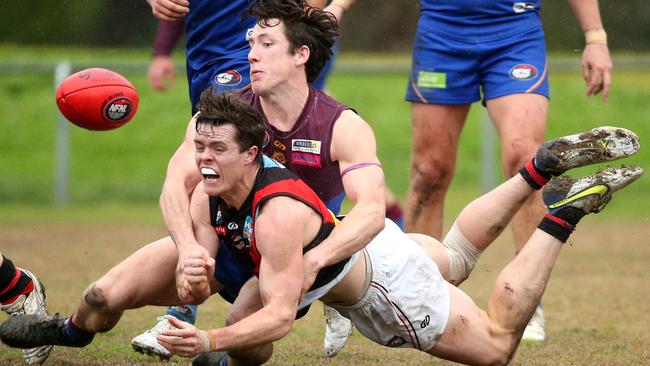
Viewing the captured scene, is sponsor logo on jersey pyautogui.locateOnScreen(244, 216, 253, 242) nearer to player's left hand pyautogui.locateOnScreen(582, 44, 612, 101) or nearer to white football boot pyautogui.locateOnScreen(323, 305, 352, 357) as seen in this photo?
white football boot pyautogui.locateOnScreen(323, 305, 352, 357)

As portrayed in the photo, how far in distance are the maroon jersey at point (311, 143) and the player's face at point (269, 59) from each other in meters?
0.12

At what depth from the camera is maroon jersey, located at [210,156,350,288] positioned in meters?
4.14

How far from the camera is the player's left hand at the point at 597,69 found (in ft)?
19.2

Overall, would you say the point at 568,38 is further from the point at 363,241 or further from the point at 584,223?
the point at 363,241

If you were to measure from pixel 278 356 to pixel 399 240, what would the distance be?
109cm

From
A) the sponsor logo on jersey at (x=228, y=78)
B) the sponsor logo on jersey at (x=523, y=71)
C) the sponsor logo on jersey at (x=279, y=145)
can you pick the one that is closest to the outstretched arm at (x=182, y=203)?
the sponsor logo on jersey at (x=279, y=145)

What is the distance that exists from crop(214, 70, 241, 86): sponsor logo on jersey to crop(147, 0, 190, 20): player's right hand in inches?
15.1

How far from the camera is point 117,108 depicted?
5.24 metres

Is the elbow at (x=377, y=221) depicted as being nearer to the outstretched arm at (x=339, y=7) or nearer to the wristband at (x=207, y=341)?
the wristband at (x=207, y=341)

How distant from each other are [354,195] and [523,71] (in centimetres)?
183

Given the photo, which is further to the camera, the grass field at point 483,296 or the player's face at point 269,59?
the grass field at point 483,296

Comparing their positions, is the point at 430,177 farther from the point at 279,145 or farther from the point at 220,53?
the point at 279,145

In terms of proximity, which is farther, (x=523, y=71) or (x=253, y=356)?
(x=523, y=71)

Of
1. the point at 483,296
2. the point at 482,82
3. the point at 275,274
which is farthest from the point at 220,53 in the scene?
the point at 483,296
